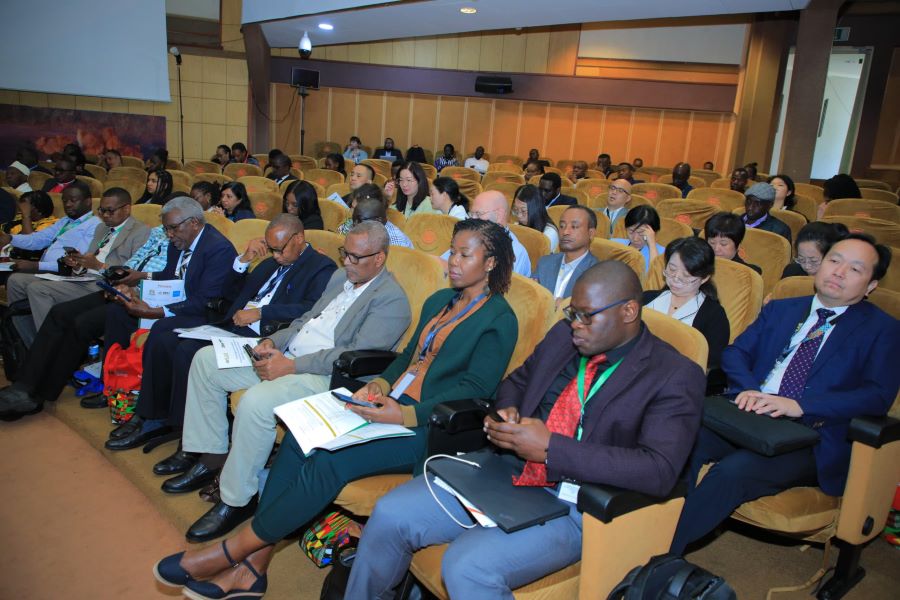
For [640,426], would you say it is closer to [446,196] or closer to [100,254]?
[446,196]

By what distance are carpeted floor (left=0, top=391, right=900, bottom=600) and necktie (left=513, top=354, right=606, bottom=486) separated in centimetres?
97

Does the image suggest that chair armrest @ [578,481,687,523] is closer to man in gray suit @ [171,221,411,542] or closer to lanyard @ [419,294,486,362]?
lanyard @ [419,294,486,362]

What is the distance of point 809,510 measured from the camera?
6.75 feet

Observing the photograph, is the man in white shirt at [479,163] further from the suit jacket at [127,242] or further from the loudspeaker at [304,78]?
the suit jacket at [127,242]

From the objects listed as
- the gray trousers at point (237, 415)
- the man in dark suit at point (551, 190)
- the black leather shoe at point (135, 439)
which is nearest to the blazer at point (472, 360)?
the gray trousers at point (237, 415)

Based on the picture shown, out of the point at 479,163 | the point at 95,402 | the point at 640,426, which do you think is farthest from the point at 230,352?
the point at 479,163

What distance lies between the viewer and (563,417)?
1.82 m

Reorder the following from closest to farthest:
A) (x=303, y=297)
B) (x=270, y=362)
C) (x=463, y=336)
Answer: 1. (x=463, y=336)
2. (x=270, y=362)
3. (x=303, y=297)

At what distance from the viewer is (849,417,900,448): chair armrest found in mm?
1946

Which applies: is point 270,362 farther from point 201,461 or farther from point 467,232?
point 467,232

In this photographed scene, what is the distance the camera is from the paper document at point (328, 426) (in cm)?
197

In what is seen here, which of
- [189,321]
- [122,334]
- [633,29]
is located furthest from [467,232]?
[633,29]

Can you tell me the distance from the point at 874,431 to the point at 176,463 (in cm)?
274

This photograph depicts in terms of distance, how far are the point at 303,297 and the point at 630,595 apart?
84.8 inches
